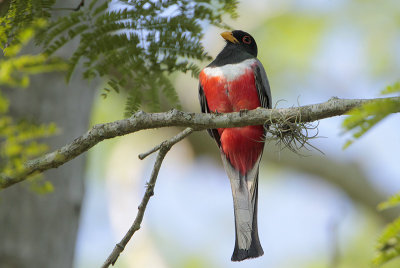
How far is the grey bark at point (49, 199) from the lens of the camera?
387 centimetres

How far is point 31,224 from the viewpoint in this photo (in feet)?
13.1

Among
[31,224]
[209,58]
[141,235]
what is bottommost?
[141,235]

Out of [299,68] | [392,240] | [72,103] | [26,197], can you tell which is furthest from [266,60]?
[392,240]

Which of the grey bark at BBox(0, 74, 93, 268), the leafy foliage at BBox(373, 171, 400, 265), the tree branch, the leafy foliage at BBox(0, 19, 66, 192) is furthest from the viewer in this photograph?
the grey bark at BBox(0, 74, 93, 268)

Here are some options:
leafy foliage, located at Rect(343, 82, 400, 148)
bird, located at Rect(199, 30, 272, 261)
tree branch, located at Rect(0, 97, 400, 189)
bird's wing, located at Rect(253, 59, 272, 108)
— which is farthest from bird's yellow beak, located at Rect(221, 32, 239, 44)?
leafy foliage, located at Rect(343, 82, 400, 148)

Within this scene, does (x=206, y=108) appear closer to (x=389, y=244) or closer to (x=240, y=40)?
(x=240, y=40)

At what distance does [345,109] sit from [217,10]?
0.98 metres

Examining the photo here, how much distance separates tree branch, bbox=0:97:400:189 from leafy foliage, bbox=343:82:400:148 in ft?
3.99

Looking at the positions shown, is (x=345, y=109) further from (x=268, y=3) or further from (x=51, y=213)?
(x=268, y=3)

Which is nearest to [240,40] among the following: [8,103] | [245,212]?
[245,212]

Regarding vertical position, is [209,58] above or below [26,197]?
above

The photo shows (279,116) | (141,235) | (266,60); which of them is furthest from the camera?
(266,60)

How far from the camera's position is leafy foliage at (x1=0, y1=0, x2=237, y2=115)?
9.59 feet

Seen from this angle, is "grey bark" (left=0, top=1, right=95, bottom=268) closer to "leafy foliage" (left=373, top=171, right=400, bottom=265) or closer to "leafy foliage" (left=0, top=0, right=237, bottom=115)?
"leafy foliage" (left=0, top=0, right=237, bottom=115)
